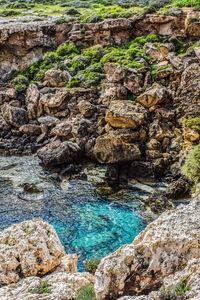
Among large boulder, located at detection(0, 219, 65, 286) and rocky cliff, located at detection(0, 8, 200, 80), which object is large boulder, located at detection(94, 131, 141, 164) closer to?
rocky cliff, located at detection(0, 8, 200, 80)

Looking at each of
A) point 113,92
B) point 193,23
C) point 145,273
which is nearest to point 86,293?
point 145,273

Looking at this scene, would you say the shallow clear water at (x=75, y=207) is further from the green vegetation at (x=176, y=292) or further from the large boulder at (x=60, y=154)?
the green vegetation at (x=176, y=292)

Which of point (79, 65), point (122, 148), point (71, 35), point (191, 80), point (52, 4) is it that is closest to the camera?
point (122, 148)

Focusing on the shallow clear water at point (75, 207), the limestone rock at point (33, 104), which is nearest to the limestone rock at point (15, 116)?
the limestone rock at point (33, 104)

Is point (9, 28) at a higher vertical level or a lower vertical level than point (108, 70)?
higher

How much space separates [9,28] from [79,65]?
13.9m

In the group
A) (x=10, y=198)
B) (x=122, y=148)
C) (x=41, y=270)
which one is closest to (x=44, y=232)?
(x=41, y=270)

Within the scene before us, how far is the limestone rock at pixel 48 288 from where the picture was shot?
14.0 metres

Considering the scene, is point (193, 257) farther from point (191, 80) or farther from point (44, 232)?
point (191, 80)

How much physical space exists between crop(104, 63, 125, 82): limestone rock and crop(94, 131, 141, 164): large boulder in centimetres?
1075

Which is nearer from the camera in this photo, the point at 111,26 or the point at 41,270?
the point at 41,270

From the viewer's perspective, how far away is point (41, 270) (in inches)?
699

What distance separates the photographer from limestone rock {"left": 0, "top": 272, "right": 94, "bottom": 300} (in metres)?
14.0

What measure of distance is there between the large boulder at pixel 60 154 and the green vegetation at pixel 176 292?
37406 millimetres
